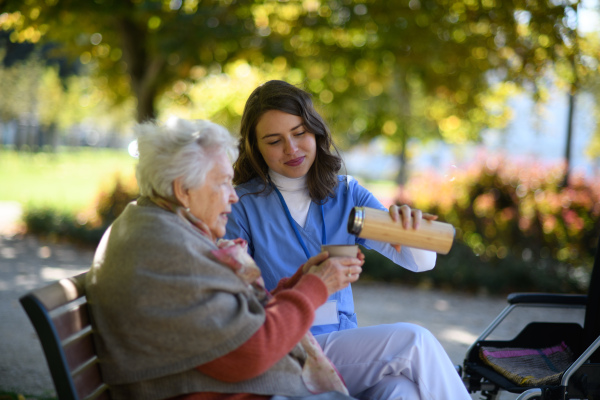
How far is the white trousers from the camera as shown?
210cm

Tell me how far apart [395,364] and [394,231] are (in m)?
0.48

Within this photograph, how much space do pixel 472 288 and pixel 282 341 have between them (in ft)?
19.5

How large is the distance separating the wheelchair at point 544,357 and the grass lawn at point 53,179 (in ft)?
30.0

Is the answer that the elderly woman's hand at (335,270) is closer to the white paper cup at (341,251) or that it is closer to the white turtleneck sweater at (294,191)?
the white paper cup at (341,251)

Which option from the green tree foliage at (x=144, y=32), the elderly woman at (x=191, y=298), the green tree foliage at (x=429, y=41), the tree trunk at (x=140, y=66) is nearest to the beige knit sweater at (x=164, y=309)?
the elderly woman at (x=191, y=298)

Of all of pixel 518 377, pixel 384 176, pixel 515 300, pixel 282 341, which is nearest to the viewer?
pixel 282 341

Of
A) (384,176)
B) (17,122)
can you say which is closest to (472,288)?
(384,176)

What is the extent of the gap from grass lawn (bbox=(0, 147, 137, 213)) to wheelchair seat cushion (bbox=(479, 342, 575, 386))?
30.2ft

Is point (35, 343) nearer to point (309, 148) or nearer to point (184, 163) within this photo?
point (309, 148)

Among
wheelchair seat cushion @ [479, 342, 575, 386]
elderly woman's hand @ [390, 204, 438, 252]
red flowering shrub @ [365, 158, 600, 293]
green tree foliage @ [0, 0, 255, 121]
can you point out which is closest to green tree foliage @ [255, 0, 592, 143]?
green tree foliage @ [0, 0, 255, 121]

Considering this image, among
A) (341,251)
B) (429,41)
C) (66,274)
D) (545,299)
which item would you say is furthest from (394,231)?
(66,274)

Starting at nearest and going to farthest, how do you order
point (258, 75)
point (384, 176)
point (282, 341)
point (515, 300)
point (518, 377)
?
point (282, 341) → point (518, 377) → point (515, 300) → point (258, 75) → point (384, 176)

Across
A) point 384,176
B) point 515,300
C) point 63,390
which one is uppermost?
point 63,390

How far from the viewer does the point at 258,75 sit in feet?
36.7
